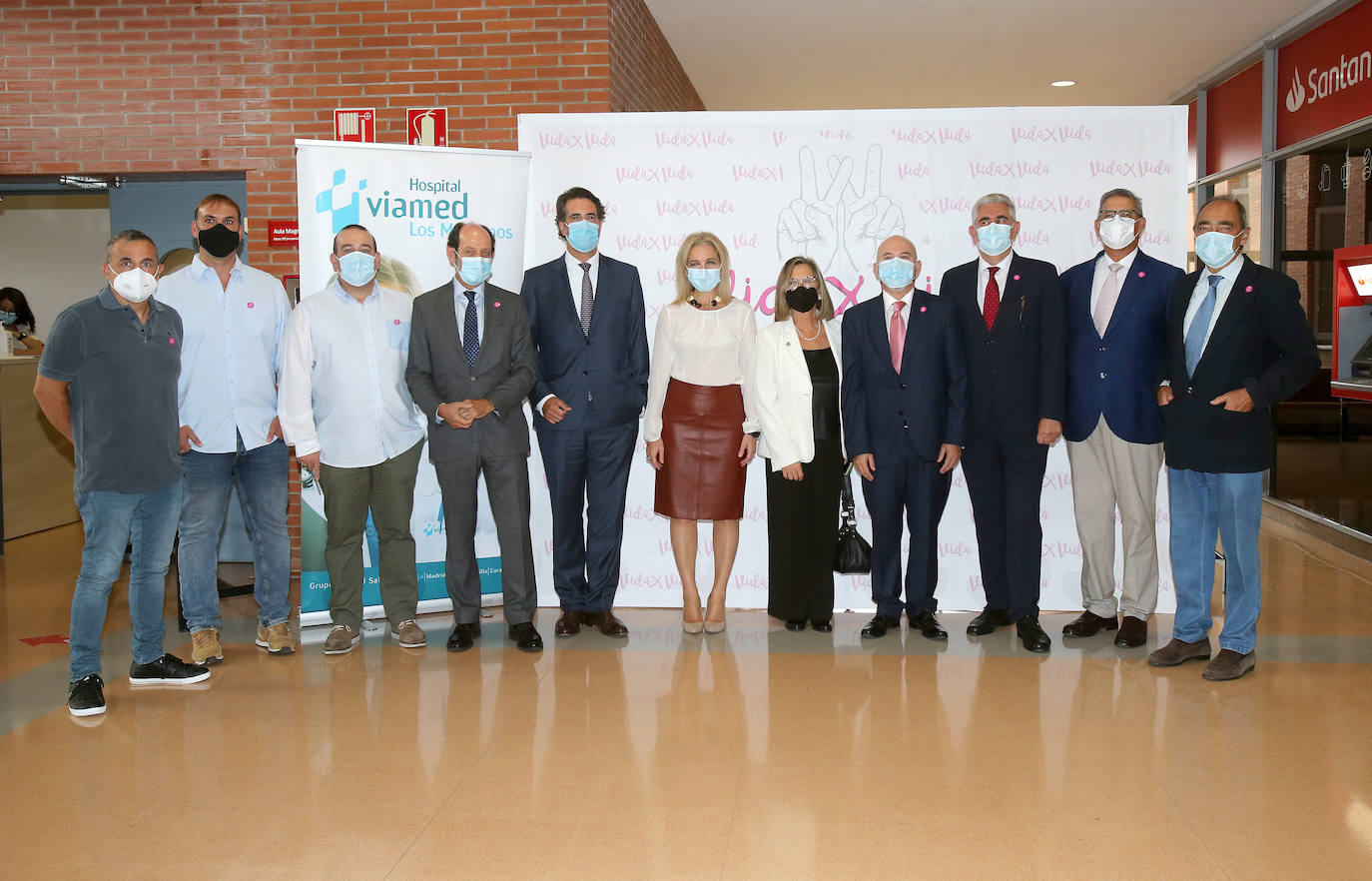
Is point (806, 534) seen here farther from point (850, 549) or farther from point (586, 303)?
point (586, 303)

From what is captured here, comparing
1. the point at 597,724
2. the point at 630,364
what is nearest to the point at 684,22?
the point at 630,364

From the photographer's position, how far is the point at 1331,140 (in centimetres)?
744

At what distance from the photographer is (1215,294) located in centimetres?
404

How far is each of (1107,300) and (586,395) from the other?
2.25 m

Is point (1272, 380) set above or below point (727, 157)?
below

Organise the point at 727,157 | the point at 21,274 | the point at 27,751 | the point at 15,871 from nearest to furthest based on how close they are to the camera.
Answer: the point at 15,871 < the point at 27,751 < the point at 727,157 < the point at 21,274

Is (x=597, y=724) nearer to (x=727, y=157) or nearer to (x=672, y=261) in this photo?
(x=672, y=261)

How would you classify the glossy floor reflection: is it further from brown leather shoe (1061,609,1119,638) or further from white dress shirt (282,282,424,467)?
white dress shirt (282,282,424,467)

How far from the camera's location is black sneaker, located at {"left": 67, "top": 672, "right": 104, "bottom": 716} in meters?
3.77

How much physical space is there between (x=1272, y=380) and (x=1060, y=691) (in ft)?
4.52

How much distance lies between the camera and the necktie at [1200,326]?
159 inches

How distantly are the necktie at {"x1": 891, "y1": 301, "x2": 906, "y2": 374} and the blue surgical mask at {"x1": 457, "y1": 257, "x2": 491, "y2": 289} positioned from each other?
5.72 feet

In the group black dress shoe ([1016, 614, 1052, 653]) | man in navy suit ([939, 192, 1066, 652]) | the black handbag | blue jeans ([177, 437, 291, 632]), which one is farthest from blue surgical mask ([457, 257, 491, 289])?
black dress shoe ([1016, 614, 1052, 653])

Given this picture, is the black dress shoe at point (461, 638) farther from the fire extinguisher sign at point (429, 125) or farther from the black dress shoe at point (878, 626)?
the fire extinguisher sign at point (429, 125)
